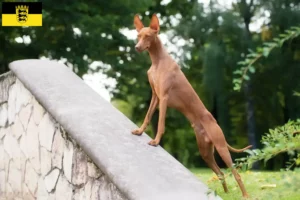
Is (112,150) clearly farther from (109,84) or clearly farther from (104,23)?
(109,84)

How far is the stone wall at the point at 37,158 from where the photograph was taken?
3.09 metres

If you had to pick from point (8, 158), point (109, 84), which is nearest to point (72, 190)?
point (8, 158)

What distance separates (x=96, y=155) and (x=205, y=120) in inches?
29.5

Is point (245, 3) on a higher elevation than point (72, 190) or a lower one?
higher

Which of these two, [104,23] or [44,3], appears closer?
[44,3]

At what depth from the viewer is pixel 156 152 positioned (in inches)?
122

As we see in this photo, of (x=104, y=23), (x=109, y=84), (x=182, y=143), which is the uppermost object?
(x=104, y=23)

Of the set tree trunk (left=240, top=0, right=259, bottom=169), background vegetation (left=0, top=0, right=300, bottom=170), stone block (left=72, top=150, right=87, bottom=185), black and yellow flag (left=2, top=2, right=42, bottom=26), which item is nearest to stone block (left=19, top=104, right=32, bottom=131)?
stone block (left=72, top=150, right=87, bottom=185)

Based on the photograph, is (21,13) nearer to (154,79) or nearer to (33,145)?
(33,145)

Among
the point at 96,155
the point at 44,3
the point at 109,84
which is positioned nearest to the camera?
the point at 96,155

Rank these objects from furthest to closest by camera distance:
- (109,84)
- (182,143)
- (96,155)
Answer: (182,143) → (109,84) → (96,155)

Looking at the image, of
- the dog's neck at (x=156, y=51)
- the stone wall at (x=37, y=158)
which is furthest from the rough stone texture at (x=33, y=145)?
the dog's neck at (x=156, y=51)

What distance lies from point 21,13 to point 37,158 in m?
8.31

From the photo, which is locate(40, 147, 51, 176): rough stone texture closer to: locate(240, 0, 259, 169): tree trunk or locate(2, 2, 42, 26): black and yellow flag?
locate(2, 2, 42, 26): black and yellow flag
